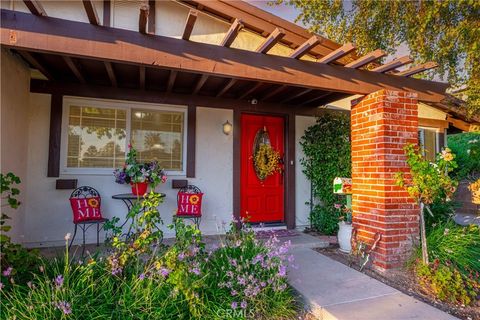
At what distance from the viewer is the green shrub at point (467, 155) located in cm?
759

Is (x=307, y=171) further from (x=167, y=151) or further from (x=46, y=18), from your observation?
(x=46, y=18)

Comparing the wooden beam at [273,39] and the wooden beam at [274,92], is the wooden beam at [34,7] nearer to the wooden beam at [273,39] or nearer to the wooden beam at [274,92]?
the wooden beam at [273,39]

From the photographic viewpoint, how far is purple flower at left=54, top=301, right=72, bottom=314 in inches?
73.8

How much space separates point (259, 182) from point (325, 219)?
127cm

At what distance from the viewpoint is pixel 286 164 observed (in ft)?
16.6

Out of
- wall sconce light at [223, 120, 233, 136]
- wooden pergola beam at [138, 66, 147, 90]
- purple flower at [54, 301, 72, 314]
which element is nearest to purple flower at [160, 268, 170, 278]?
purple flower at [54, 301, 72, 314]

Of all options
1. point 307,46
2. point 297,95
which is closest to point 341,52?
point 307,46

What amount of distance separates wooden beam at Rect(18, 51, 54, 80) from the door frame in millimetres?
2644

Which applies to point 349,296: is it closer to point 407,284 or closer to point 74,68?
point 407,284

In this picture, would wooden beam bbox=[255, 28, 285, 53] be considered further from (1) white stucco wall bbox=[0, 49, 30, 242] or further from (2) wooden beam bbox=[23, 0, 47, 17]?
(1) white stucco wall bbox=[0, 49, 30, 242]

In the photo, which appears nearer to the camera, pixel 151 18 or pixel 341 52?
pixel 341 52

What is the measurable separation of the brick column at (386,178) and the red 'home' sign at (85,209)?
3384mm

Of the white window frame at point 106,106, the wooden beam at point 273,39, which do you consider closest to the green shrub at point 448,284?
the wooden beam at point 273,39

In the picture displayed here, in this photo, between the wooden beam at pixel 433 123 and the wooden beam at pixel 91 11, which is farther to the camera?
the wooden beam at pixel 433 123
